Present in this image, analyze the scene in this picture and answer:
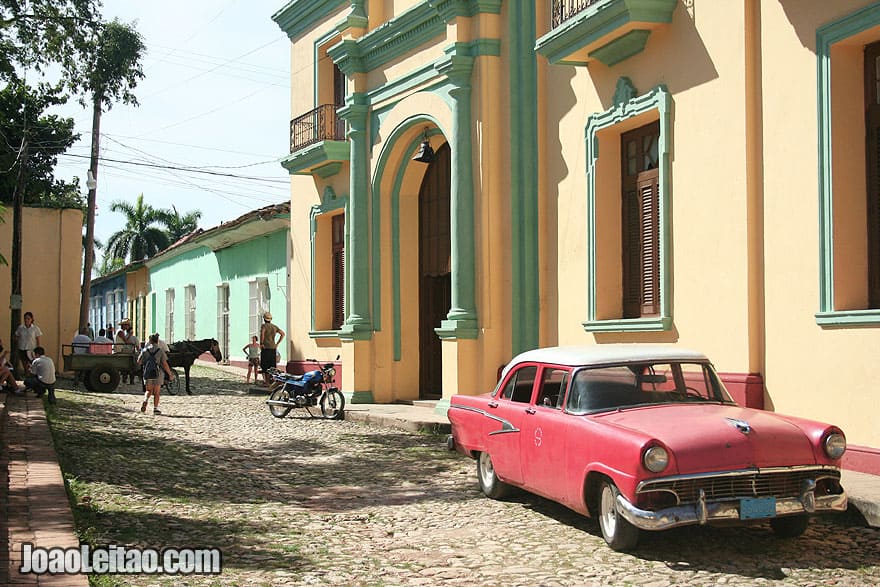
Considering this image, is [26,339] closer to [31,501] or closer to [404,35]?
[404,35]

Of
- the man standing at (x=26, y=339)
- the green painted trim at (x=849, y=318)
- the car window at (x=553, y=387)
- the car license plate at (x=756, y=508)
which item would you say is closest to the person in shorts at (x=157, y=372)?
the man standing at (x=26, y=339)

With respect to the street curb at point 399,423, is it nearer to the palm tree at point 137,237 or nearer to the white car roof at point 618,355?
the white car roof at point 618,355

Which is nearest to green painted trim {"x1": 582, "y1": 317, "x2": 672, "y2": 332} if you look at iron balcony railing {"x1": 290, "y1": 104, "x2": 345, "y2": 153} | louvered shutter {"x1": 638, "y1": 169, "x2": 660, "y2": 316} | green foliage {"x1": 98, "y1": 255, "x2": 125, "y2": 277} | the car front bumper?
Answer: louvered shutter {"x1": 638, "y1": 169, "x2": 660, "y2": 316}

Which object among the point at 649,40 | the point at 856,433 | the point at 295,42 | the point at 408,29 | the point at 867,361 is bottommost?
the point at 856,433

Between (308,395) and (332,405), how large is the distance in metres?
A: 0.42

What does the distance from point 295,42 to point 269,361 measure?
23.2 feet

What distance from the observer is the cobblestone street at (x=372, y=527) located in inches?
239

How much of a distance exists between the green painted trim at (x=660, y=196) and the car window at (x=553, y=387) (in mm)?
3506

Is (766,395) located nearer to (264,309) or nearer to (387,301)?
(387,301)

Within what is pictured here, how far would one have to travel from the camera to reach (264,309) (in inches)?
1035

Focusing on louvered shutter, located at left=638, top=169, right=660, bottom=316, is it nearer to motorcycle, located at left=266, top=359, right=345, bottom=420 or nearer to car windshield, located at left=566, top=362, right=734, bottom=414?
car windshield, located at left=566, top=362, right=734, bottom=414

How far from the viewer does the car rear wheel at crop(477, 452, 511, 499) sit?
8555 mm

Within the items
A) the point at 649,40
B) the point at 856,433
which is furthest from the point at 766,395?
the point at 649,40

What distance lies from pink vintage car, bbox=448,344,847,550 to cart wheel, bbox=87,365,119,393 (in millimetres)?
14676
